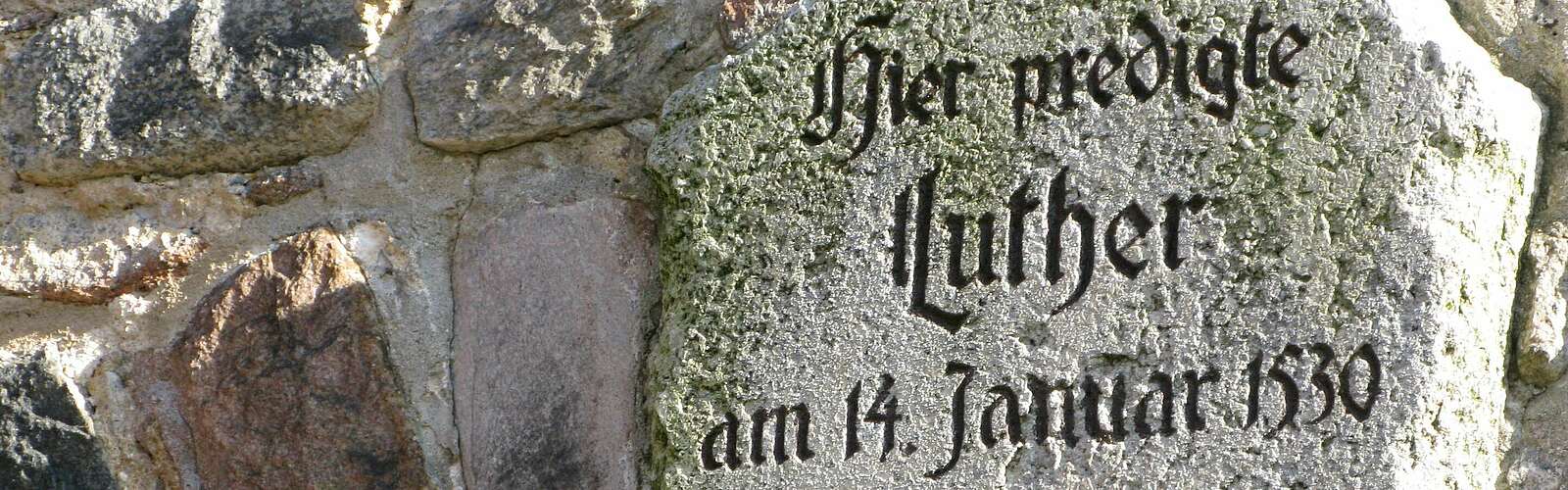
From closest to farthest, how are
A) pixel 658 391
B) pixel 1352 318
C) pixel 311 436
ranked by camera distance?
pixel 1352 318, pixel 658 391, pixel 311 436

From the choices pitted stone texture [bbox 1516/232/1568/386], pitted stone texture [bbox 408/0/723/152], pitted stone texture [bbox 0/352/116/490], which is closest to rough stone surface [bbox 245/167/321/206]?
pitted stone texture [bbox 408/0/723/152]

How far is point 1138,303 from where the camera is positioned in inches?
41.4

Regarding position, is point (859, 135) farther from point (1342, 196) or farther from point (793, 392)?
point (1342, 196)

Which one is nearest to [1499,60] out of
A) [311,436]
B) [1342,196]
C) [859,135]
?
[1342,196]

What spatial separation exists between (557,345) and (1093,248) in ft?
1.53

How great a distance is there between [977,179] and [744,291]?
0.65ft

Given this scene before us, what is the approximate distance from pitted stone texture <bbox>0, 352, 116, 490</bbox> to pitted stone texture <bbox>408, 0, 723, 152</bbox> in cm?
41

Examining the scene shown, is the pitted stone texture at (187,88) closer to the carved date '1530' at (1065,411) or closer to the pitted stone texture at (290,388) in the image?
the pitted stone texture at (290,388)

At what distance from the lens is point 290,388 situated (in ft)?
4.17

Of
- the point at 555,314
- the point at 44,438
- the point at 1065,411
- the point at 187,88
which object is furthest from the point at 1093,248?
the point at 44,438

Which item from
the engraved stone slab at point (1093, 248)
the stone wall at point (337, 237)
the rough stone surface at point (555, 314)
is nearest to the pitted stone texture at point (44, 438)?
the stone wall at point (337, 237)

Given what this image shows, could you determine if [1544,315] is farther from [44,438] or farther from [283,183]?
[44,438]

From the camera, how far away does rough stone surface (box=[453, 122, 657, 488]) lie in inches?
48.1

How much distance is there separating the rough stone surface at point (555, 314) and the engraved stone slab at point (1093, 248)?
82mm
